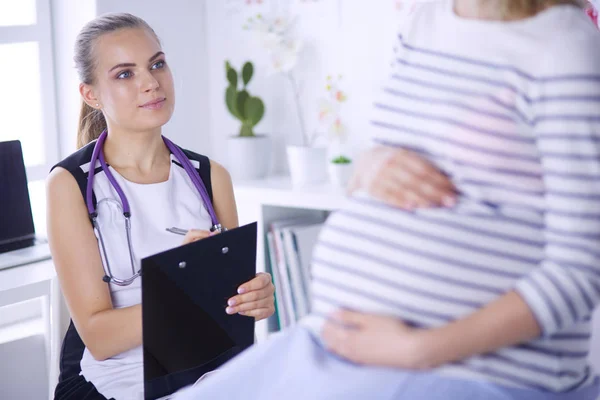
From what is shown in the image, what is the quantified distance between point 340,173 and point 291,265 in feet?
1.10

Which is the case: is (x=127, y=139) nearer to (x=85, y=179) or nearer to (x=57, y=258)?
(x=85, y=179)

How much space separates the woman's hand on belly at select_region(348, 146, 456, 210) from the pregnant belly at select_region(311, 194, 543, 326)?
1cm

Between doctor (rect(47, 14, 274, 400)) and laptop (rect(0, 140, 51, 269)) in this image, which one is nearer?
doctor (rect(47, 14, 274, 400))

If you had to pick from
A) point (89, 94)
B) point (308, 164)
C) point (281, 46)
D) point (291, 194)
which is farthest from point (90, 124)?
point (281, 46)

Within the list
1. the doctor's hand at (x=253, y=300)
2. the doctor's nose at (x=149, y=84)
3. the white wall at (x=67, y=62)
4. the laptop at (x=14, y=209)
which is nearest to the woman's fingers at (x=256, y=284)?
the doctor's hand at (x=253, y=300)

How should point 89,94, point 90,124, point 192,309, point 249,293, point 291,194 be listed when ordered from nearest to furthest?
point 192,309, point 249,293, point 89,94, point 90,124, point 291,194

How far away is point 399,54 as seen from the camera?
944 mm

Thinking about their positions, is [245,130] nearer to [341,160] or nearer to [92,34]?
[341,160]

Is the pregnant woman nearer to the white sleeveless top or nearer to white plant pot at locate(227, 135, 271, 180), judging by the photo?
the white sleeveless top

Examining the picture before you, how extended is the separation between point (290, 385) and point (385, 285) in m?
0.15

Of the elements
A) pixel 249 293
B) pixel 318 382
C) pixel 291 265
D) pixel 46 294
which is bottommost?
pixel 291 265

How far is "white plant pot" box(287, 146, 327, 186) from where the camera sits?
2539 mm

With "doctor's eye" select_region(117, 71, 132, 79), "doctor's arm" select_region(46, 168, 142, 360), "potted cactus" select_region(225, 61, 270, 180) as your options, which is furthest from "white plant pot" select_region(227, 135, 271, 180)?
"doctor's arm" select_region(46, 168, 142, 360)

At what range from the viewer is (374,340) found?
32.6 inches
